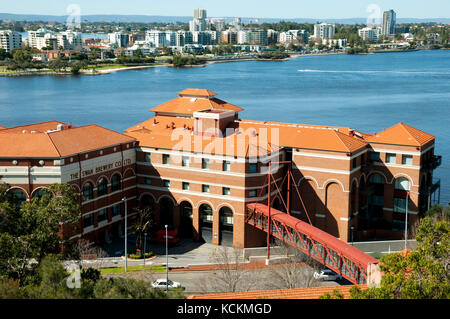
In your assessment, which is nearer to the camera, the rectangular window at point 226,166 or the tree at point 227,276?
the tree at point 227,276

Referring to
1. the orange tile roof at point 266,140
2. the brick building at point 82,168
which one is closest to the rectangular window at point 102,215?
the brick building at point 82,168

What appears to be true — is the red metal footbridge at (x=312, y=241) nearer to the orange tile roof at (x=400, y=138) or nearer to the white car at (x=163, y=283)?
the orange tile roof at (x=400, y=138)

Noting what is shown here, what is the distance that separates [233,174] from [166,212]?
22.4ft

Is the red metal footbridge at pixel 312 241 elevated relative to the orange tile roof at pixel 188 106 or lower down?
lower down

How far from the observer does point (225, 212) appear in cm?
4178

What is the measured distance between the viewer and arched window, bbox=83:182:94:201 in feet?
130

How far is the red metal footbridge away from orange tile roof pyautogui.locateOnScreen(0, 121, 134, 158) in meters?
11.7

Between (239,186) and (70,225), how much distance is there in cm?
1133

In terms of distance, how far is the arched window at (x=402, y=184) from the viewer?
4412cm

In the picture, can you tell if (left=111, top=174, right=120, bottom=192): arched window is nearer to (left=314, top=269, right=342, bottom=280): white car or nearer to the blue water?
(left=314, top=269, right=342, bottom=280): white car

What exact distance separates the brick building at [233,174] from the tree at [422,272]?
20278 millimetres

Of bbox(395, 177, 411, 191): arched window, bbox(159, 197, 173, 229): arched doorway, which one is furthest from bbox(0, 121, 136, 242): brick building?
bbox(395, 177, 411, 191): arched window
